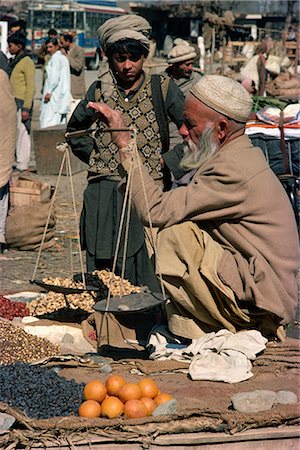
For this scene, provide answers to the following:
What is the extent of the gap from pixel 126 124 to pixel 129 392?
206 centimetres

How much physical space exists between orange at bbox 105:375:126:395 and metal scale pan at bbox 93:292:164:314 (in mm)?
499

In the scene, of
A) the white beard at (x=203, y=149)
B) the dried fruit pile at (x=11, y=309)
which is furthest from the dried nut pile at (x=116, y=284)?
the white beard at (x=203, y=149)

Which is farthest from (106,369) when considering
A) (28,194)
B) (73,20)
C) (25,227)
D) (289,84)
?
(73,20)

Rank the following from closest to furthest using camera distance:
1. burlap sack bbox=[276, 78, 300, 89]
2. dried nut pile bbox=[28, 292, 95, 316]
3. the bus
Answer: dried nut pile bbox=[28, 292, 95, 316]
burlap sack bbox=[276, 78, 300, 89]
the bus

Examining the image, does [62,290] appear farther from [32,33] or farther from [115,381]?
[32,33]

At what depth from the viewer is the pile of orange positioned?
11.3 feet

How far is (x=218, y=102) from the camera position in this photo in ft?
13.3

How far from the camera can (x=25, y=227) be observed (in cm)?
788

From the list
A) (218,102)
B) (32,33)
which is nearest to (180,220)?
(218,102)

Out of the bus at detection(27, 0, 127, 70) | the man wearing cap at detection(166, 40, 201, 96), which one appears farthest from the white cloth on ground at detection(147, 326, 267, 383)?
the bus at detection(27, 0, 127, 70)

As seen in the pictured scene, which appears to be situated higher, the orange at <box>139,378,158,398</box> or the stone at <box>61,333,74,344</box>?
the orange at <box>139,378,158,398</box>

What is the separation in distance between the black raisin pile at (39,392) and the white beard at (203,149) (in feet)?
3.58

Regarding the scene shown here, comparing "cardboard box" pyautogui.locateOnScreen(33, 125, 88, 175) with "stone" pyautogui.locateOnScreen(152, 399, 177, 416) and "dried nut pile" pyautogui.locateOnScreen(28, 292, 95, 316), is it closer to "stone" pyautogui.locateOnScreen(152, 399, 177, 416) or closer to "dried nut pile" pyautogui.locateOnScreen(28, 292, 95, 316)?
"dried nut pile" pyautogui.locateOnScreen(28, 292, 95, 316)

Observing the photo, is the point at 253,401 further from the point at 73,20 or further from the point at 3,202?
the point at 73,20
